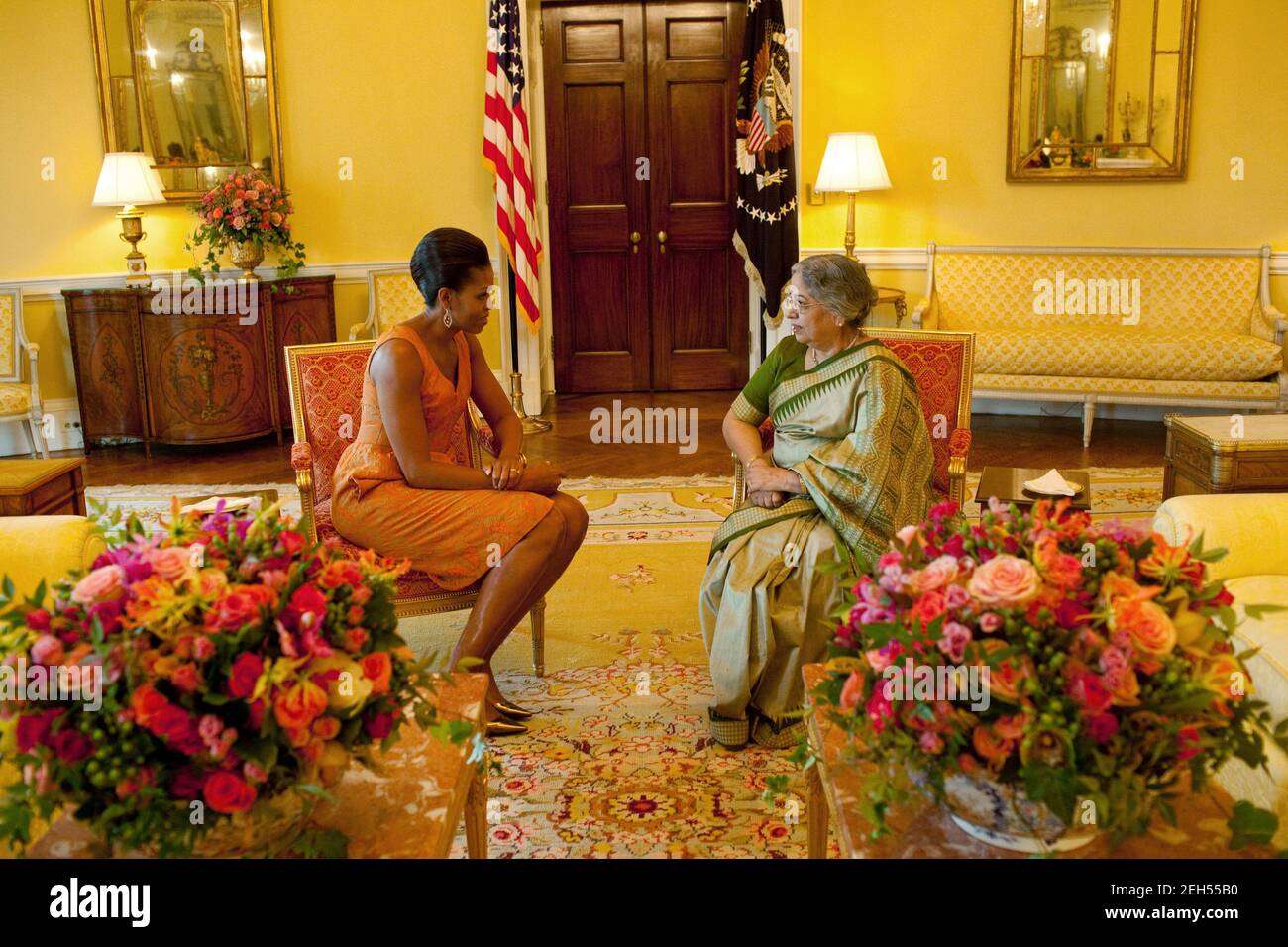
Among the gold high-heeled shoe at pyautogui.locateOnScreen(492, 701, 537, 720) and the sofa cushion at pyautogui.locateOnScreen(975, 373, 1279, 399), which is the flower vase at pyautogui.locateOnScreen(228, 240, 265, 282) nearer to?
the sofa cushion at pyautogui.locateOnScreen(975, 373, 1279, 399)

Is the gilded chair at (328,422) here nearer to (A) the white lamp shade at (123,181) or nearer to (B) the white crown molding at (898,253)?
(A) the white lamp shade at (123,181)

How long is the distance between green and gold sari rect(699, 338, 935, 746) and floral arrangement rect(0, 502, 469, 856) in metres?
1.64

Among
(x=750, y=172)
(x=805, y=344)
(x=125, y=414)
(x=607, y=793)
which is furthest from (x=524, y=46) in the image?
(x=607, y=793)

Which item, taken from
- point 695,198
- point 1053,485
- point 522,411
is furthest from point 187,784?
point 695,198

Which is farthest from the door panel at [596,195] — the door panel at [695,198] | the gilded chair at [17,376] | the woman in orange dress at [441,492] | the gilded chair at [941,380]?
the woman in orange dress at [441,492]

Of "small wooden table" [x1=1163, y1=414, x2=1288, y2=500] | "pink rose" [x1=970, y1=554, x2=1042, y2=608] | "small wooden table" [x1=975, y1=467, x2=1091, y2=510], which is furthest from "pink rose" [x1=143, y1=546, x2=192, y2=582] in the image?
"small wooden table" [x1=1163, y1=414, x2=1288, y2=500]

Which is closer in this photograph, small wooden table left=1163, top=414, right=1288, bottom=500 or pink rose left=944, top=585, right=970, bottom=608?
pink rose left=944, top=585, right=970, bottom=608

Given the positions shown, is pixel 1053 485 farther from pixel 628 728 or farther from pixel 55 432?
pixel 55 432

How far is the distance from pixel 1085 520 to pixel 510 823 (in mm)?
1571

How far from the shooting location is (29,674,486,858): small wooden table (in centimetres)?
177

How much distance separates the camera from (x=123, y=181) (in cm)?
668

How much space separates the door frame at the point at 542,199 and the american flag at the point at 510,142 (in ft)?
0.80

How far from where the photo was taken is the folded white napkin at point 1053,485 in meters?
3.53

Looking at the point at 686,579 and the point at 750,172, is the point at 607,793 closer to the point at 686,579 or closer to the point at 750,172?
the point at 686,579
